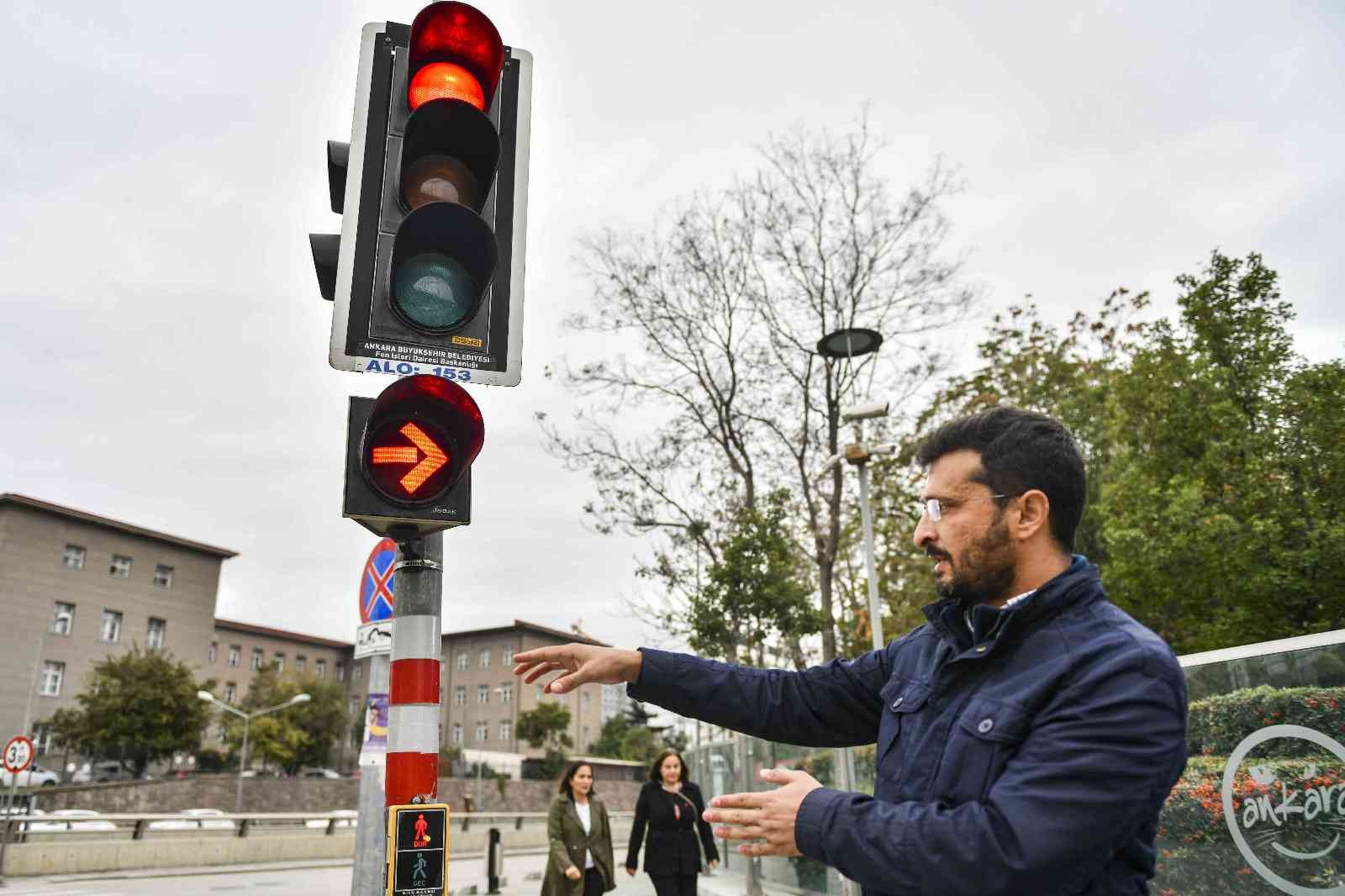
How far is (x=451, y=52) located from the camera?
11.4ft

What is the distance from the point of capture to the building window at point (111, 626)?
61438 mm

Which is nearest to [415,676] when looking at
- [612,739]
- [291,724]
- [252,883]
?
[252,883]

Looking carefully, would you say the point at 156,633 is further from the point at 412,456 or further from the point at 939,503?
the point at 939,503

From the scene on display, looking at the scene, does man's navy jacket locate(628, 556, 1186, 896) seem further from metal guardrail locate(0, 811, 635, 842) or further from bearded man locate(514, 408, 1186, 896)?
metal guardrail locate(0, 811, 635, 842)

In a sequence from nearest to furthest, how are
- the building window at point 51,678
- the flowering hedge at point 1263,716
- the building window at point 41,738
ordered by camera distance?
the flowering hedge at point 1263,716 < the building window at point 41,738 < the building window at point 51,678

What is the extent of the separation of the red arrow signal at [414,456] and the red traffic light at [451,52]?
49.3 inches

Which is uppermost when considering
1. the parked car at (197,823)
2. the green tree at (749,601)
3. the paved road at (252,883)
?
the green tree at (749,601)

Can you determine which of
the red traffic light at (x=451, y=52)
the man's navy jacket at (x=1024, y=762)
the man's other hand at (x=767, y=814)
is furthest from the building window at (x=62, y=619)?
the man's navy jacket at (x=1024, y=762)

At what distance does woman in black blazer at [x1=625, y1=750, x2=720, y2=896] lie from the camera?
9.55m

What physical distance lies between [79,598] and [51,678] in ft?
16.6

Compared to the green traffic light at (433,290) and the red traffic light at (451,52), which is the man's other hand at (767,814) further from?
the red traffic light at (451,52)

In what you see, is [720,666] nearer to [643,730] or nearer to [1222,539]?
[1222,539]

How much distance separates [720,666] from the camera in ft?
8.57

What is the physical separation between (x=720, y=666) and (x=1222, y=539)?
21.1 metres
